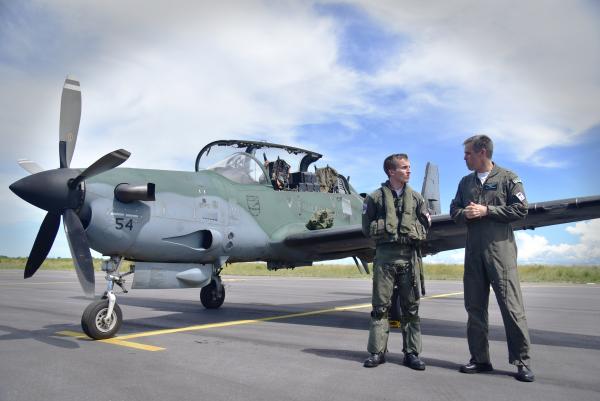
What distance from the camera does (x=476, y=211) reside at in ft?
14.7

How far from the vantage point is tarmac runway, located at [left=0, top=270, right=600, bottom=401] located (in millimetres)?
3713

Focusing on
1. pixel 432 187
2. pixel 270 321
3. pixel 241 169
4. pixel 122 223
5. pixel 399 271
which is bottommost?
pixel 270 321

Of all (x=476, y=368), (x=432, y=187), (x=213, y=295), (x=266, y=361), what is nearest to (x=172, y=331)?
(x=266, y=361)

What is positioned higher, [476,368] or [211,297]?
[211,297]

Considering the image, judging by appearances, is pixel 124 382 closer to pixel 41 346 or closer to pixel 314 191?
pixel 41 346

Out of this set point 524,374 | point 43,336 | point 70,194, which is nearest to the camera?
point 524,374

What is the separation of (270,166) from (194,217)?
2.81 m

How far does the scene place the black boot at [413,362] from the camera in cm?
452

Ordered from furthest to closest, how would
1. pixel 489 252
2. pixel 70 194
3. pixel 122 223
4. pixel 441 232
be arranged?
pixel 441 232
pixel 122 223
pixel 70 194
pixel 489 252

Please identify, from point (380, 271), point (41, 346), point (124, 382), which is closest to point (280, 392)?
point (124, 382)

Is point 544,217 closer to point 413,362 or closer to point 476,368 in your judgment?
point 476,368

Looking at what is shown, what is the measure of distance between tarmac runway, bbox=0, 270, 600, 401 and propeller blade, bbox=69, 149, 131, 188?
2.16 meters

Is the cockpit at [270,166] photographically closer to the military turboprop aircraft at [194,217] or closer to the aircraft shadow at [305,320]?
the military turboprop aircraft at [194,217]

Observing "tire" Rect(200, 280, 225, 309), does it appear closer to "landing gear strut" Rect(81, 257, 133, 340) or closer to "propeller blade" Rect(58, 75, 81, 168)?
"landing gear strut" Rect(81, 257, 133, 340)
